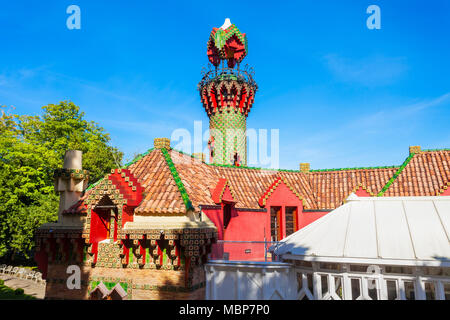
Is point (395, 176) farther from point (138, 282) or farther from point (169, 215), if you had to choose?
point (138, 282)

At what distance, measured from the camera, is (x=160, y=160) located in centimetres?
1413

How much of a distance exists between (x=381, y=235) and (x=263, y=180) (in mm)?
12377

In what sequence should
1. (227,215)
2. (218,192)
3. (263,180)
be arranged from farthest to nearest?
(263,180)
(227,215)
(218,192)

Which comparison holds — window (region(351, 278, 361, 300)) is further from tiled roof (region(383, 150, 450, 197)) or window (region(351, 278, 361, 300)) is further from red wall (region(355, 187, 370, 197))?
tiled roof (region(383, 150, 450, 197))

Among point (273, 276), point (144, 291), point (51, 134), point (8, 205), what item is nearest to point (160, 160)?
point (144, 291)

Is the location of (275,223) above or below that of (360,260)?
above

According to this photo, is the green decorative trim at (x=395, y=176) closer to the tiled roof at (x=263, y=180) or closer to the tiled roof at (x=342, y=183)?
the tiled roof at (x=263, y=180)

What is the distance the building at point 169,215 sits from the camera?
10727mm

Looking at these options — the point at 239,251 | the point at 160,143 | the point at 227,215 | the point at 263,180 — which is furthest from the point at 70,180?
the point at 263,180

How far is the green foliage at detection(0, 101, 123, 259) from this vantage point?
91.2ft

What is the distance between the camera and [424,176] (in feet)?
64.3

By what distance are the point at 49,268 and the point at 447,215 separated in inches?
602

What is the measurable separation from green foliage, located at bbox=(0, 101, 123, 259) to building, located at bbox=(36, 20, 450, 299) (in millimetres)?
17748
